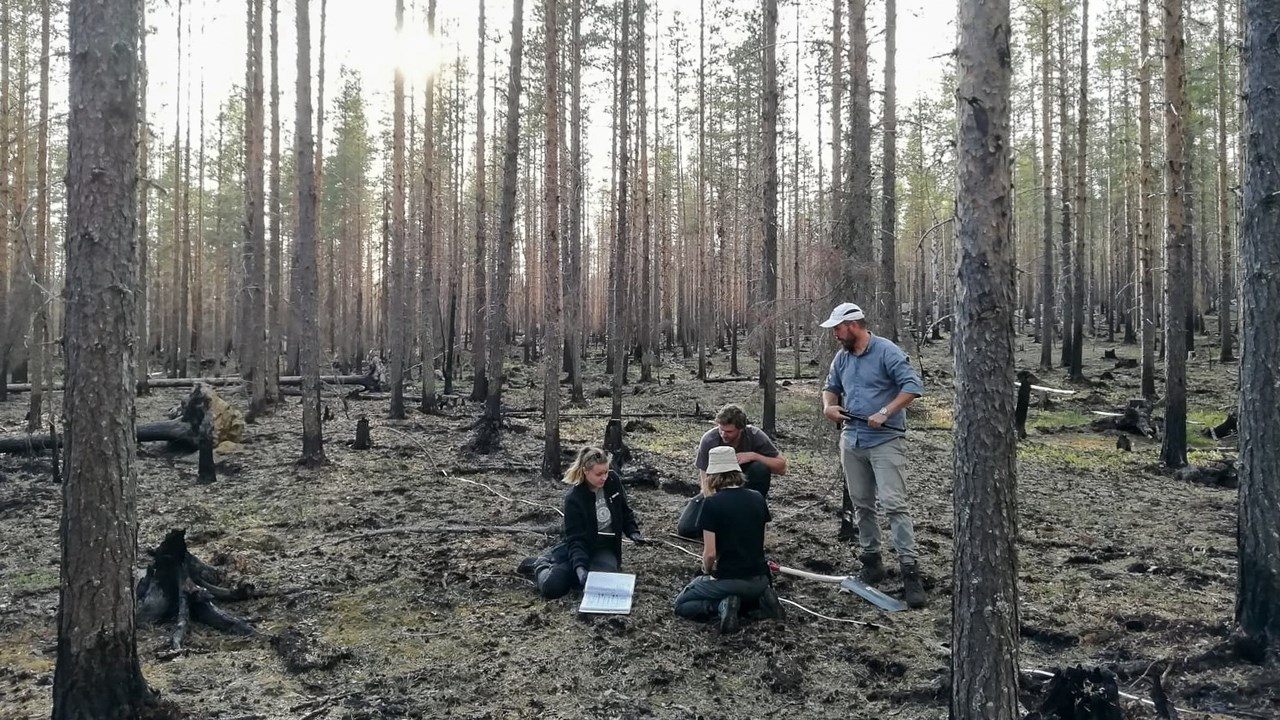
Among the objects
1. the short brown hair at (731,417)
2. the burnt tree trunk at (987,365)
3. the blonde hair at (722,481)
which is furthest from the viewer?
the short brown hair at (731,417)

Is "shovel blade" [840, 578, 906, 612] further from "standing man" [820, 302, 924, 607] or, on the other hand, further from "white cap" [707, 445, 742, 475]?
"white cap" [707, 445, 742, 475]

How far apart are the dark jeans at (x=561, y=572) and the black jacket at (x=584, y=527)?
5cm

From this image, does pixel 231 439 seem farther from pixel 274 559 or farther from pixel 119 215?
pixel 119 215

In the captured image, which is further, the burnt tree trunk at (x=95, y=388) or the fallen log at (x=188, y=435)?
the fallen log at (x=188, y=435)

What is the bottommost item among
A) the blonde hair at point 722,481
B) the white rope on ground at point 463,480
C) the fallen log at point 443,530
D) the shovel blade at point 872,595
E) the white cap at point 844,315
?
the shovel blade at point 872,595

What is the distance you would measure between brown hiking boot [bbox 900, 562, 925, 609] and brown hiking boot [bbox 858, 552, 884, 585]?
45cm

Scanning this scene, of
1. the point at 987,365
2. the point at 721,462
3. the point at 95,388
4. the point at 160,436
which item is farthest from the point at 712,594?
the point at 160,436

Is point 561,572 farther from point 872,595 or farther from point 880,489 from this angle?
point 880,489

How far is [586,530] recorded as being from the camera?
579 cm

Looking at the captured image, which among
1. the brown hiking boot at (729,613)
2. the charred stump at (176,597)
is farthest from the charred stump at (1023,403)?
the charred stump at (176,597)


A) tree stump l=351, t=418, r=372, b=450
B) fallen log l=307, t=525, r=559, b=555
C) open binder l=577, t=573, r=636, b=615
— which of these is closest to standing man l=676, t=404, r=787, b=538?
open binder l=577, t=573, r=636, b=615

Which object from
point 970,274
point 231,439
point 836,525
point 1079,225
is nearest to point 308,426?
point 231,439

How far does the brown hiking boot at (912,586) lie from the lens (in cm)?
531

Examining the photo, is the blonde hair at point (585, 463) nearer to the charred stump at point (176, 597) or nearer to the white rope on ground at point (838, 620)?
the white rope on ground at point (838, 620)
